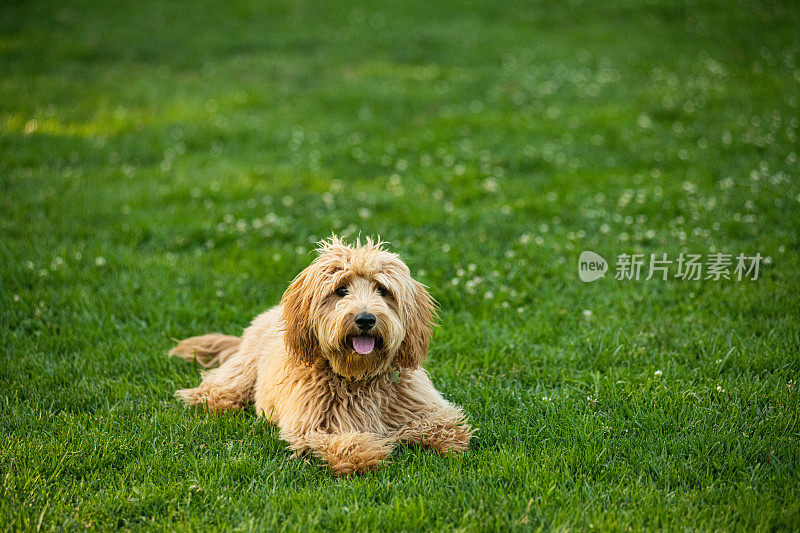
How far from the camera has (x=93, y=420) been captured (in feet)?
15.2

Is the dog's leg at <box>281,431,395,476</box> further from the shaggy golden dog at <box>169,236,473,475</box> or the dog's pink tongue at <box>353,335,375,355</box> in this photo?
the dog's pink tongue at <box>353,335,375,355</box>

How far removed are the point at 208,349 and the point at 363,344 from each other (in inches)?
80.2

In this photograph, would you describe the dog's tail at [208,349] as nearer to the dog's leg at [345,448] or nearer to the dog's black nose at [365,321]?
the dog's leg at [345,448]

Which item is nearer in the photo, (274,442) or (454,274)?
(274,442)

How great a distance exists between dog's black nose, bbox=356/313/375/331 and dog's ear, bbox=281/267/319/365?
407 mm

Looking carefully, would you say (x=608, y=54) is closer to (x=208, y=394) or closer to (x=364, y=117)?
(x=364, y=117)

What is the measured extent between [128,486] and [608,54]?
13986mm

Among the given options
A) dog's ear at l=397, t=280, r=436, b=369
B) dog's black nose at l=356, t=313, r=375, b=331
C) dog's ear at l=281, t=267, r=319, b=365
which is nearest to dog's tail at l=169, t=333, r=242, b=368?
dog's ear at l=281, t=267, r=319, b=365

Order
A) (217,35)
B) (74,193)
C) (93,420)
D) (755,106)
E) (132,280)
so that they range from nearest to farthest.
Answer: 1. (93,420)
2. (132,280)
3. (74,193)
4. (755,106)
5. (217,35)

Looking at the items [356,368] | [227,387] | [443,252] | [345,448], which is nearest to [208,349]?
[227,387]

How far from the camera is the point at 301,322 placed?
13.9 feet

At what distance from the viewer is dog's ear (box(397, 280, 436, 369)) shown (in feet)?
14.0

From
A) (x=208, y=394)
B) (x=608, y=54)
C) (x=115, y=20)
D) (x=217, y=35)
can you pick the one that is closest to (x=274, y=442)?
(x=208, y=394)

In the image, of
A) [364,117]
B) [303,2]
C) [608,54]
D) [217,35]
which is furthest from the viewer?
[303,2]
